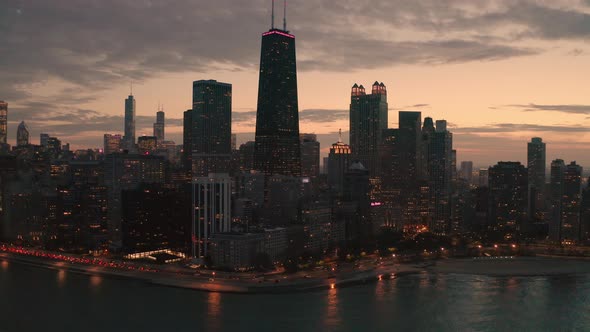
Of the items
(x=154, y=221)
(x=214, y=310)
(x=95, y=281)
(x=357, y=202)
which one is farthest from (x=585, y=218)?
(x=95, y=281)

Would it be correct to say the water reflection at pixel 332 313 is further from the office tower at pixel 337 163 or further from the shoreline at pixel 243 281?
the office tower at pixel 337 163

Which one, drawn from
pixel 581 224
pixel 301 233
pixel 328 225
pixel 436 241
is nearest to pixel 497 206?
pixel 581 224

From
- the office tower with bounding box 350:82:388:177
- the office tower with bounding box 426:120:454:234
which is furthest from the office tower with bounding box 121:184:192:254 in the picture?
the office tower with bounding box 350:82:388:177

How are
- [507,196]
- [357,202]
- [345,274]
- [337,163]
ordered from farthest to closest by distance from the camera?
[337,163], [507,196], [357,202], [345,274]

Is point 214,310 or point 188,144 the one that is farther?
point 188,144

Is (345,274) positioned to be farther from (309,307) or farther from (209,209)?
(209,209)
